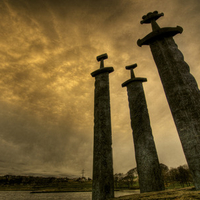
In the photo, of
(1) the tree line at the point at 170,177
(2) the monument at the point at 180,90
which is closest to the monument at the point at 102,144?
(2) the monument at the point at 180,90

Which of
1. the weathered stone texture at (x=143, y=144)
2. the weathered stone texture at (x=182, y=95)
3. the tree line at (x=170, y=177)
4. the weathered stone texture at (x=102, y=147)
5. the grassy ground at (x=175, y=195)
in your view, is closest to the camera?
the grassy ground at (x=175, y=195)

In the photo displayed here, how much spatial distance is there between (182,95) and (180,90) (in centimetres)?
Result: 12

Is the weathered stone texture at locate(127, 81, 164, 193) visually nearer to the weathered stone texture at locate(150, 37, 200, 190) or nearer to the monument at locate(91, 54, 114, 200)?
the monument at locate(91, 54, 114, 200)

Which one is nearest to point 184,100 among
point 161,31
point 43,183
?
point 161,31

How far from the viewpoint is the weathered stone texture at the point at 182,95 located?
2326 millimetres

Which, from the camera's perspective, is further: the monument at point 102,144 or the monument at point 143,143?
the monument at point 143,143

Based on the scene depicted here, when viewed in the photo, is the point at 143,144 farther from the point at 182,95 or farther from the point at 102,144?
the point at 182,95

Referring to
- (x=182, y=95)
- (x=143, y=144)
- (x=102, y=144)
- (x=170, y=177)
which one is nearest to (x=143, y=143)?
(x=143, y=144)

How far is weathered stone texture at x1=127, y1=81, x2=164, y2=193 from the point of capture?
3607 millimetres

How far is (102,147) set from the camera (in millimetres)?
3449

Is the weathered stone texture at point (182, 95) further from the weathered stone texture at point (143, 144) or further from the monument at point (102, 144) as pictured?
the monument at point (102, 144)

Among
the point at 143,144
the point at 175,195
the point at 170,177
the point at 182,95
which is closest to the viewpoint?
the point at 175,195

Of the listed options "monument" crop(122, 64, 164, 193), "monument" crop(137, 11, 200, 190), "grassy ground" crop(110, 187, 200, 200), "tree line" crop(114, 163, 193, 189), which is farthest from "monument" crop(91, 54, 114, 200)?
"tree line" crop(114, 163, 193, 189)

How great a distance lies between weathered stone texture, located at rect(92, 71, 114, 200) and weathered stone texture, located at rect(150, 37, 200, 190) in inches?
67.5
